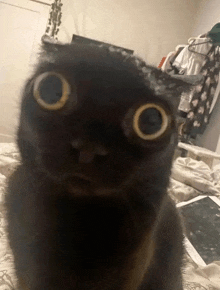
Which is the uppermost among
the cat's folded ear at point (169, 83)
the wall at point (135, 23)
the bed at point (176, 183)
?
the wall at point (135, 23)

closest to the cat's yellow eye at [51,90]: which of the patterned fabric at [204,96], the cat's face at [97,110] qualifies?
the cat's face at [97,110]

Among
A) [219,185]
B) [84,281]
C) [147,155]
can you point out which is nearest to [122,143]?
[147,155]

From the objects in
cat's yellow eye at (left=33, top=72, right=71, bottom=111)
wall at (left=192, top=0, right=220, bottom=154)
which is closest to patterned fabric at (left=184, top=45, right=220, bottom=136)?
wall at (left=192, top=0, right=220, bottom=154)

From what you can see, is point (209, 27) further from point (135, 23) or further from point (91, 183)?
point (91, 183)

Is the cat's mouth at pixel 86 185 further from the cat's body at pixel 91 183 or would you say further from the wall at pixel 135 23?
the wall at pixel 135 23

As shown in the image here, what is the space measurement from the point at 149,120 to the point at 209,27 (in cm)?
16

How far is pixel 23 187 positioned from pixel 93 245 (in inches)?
3.4

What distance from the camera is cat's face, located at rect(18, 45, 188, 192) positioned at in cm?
18

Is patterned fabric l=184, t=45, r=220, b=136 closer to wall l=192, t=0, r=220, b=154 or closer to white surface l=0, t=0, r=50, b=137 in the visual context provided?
wall l=192, t=0, r=220, b=154

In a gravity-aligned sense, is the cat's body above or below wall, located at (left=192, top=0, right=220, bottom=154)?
below

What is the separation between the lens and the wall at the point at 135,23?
0.22 m

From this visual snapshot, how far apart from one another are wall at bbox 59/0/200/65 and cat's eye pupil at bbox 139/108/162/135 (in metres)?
0.05

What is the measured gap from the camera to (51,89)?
0.18 m

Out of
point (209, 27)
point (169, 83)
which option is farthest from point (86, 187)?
point (209, 27)
